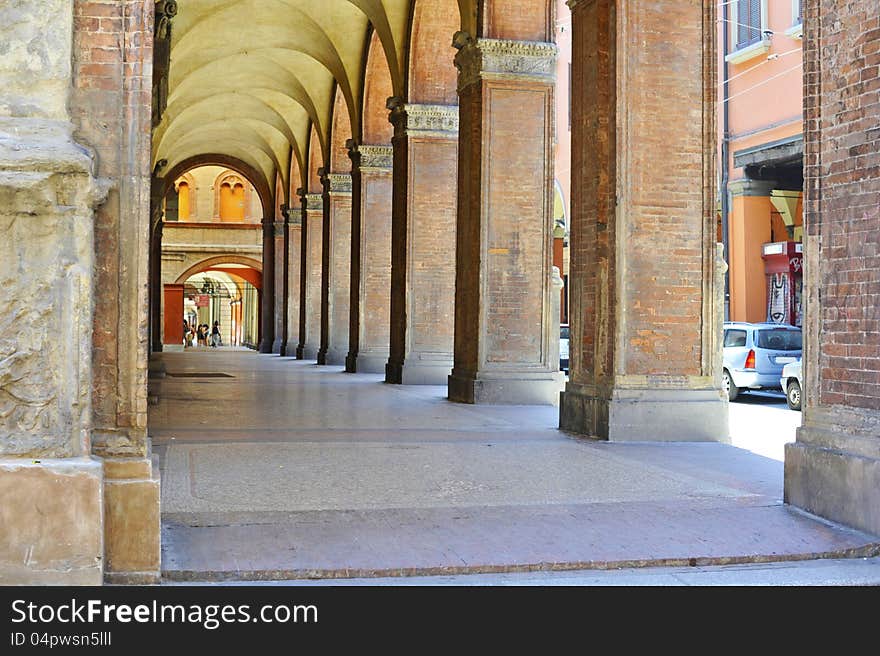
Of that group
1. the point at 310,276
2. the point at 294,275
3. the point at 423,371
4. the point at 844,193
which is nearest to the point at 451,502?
the point at 844,193

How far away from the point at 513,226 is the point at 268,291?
82.4 ft

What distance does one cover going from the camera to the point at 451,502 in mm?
6348

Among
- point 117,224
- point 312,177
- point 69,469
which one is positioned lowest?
point 69,469

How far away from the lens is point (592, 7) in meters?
10.5

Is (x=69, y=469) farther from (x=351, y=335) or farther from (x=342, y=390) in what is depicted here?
(x=351, y=335)

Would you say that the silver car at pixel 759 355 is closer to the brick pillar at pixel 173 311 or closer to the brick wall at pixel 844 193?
the brick wall at pixel 844 193

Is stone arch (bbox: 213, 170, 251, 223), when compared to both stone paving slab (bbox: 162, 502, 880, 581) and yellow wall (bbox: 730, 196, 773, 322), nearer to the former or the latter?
yellow wall (bbox: 730, 196, 773, 322)

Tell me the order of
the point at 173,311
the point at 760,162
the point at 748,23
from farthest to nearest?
the point at 173,311
the point at 748,23
the point at 760,162

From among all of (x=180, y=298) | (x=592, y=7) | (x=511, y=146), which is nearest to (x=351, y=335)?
(x=511, y=146)

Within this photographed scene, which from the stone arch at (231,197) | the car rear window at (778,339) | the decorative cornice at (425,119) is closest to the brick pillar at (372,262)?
the decorative cornice at (425,119)

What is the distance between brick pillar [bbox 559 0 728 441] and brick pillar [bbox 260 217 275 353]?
2836 centimetres

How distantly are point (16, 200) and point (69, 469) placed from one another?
1.12 meters

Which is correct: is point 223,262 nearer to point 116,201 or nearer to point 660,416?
point 660,416

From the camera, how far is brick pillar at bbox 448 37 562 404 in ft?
45.8
